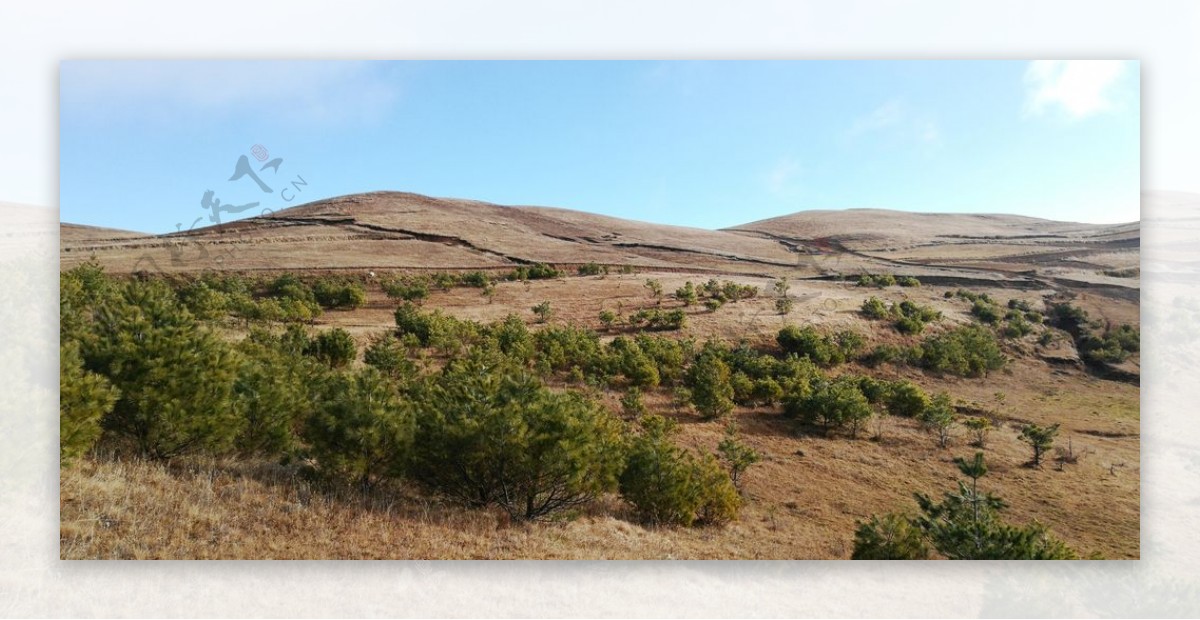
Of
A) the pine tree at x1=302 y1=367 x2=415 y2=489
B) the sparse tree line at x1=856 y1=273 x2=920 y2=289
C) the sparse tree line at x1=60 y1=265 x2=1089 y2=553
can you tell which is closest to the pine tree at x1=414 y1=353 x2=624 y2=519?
the sparse tree line at x1=60 y1=265 x2=1089 y2=553

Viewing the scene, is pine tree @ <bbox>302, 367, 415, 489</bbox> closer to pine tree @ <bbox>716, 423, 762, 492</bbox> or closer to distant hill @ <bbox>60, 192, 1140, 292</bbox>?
distant hill @ <bbox>60, 192, 1140, 292</bbox>

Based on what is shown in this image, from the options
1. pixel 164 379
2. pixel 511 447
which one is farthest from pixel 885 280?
pixel 164 379

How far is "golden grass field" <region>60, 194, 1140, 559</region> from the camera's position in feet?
14.5

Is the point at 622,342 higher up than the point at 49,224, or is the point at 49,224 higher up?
the point at 49,224

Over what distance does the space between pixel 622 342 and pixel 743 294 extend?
Result: 3.22 metres

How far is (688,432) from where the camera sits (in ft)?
28.7

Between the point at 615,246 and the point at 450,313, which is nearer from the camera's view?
the point at 450,313

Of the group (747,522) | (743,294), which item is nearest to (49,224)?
(747,522)

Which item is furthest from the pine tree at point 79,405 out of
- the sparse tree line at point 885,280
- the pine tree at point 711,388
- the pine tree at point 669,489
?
the sparse tree line at point 885,280

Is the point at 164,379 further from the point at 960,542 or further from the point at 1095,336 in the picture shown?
the point at 1095,336

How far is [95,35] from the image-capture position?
4.98m

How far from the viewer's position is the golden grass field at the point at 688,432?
4.42 m

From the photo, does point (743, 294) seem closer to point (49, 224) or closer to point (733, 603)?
point (733, 603)

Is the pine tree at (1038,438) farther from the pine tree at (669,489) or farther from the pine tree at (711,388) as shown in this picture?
the pine tree at (669,489)
